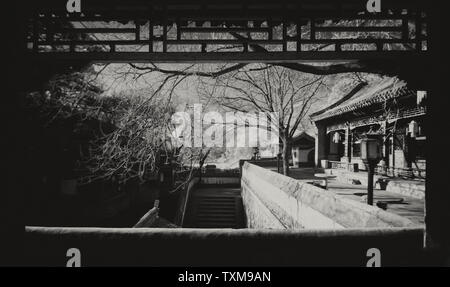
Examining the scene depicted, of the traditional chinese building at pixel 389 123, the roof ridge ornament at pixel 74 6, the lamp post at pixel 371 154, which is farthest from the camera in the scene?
the traditional chinese building at pixel 389 123

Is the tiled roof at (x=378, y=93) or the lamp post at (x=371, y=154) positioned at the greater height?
the tiled roof at (x=378, y=93)

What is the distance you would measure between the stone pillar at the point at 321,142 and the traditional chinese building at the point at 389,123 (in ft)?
4.84

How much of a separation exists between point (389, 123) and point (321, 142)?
386 inches

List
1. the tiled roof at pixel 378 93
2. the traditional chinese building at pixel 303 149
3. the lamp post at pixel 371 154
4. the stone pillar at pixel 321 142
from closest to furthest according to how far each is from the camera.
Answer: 1. the lamp post at pixel 371 154
2. the tiled roof at pixel 378 93
3. the stone pillar at pixel 321 142
4. the traditional chinese building at pixel 303 149

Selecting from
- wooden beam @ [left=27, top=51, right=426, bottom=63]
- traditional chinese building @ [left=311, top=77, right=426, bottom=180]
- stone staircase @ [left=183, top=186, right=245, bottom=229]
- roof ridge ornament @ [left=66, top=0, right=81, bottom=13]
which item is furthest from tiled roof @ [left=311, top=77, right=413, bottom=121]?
stone staircase @ [left=183, top=186, right=245, bottom=229]

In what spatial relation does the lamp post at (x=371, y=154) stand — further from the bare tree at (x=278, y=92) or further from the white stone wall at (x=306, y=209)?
the bare tree at (x=278, y=92)

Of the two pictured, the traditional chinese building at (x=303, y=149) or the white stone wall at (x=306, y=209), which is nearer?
the white stone wall at (x=306, y=209)

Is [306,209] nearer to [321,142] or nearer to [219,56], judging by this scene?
[219,56]

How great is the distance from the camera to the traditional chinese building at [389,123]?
1277cm

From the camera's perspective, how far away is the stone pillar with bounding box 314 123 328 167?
25.1 m

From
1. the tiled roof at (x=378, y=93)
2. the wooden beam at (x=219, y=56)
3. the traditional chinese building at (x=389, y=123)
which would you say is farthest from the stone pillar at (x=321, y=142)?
the wooden beam at (x=219, y=56)

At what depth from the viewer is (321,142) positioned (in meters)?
25.4

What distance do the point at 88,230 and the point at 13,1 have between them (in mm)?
3003

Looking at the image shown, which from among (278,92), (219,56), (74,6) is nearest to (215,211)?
(278,92)
